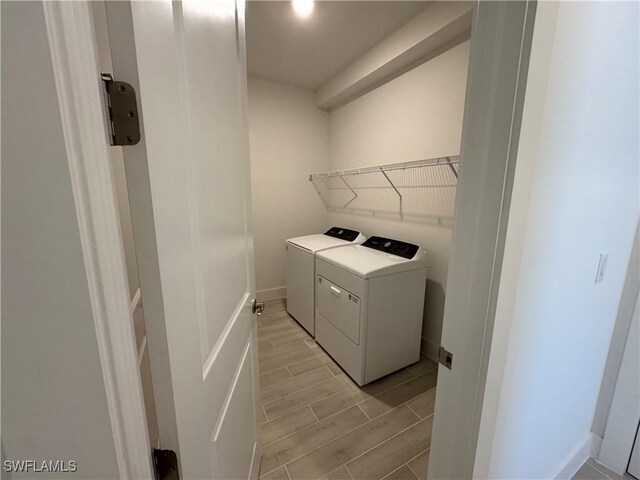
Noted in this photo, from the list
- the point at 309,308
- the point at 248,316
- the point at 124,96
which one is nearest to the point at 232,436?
the point at 248,316

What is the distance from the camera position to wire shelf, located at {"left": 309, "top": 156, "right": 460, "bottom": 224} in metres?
1.96

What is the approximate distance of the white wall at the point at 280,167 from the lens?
2.93m

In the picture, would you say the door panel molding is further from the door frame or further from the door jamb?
the door jamb

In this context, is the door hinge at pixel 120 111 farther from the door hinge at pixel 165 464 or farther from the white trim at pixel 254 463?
the white trim at pixel 254 463

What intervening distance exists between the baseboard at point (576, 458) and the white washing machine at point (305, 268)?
1746mm

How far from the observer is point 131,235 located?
1.34 feet

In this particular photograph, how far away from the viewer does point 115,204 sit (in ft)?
1.15

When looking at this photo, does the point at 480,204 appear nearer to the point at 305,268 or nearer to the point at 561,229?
the point at 561,229

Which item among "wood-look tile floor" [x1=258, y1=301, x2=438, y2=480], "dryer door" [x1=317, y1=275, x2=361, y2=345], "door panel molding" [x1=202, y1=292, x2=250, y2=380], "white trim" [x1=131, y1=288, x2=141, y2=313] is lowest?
"wood-look tile floor" [x1=258, y1=301, x2=438, y2=480]

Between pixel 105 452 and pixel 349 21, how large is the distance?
8.05 ft

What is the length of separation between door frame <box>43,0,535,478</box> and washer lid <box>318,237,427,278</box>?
3.27ft

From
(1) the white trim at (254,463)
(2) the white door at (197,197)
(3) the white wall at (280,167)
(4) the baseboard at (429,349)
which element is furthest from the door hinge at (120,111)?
(3) the white wall at (280,167)

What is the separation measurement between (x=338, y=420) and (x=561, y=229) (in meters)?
1.54

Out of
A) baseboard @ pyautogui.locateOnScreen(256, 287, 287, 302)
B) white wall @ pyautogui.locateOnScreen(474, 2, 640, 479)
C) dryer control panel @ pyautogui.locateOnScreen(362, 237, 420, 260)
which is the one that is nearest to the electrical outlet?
white wall @ pyautogui.locateOnScreen(474, 2, 640, 479)
